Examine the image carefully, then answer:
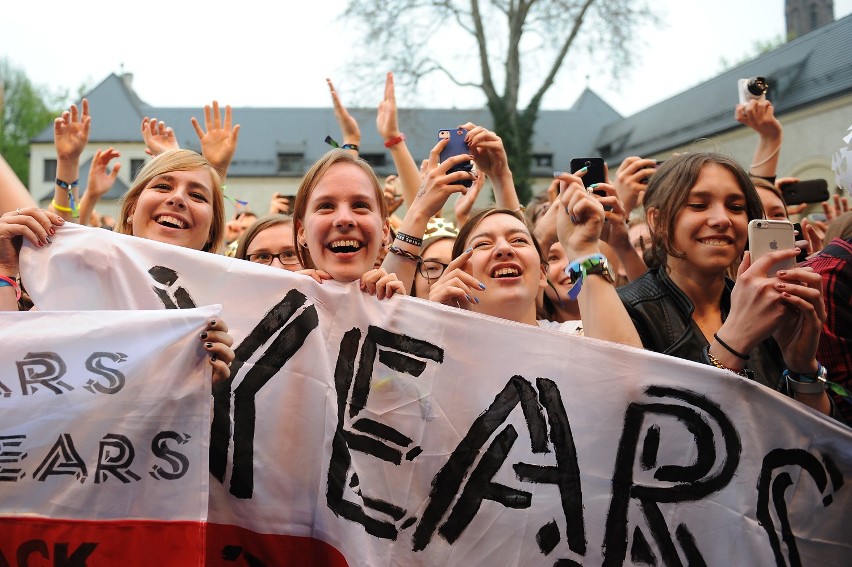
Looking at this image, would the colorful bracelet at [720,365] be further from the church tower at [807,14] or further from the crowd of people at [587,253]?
the church tower at [807,14]

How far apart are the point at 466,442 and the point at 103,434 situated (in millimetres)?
986

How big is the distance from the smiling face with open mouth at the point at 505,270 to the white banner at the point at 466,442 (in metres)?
0.46

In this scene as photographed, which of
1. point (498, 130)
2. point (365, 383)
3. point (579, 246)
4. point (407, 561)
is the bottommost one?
point (407, 561)

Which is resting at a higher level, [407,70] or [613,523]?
[407,70]

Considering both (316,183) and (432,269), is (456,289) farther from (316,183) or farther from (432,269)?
(432,269)

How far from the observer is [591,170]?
3.00 m

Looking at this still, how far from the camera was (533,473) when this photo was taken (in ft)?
7.64

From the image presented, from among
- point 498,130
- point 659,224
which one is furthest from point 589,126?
point 659,224

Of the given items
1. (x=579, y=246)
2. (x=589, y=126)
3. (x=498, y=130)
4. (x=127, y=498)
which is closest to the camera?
(x=127, y=498)

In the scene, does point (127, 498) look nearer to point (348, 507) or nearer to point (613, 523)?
point (348, 507)

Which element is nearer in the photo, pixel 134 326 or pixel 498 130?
pixel 134 326

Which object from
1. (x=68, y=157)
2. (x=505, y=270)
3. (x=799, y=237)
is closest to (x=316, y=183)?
(x=505, y=270)

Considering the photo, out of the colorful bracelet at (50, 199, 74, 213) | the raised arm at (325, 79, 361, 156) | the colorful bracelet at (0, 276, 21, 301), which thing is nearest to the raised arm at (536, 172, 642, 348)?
the colorful bracelet at (0, 276, 21, 301)

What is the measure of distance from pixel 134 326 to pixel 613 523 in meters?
1.41
